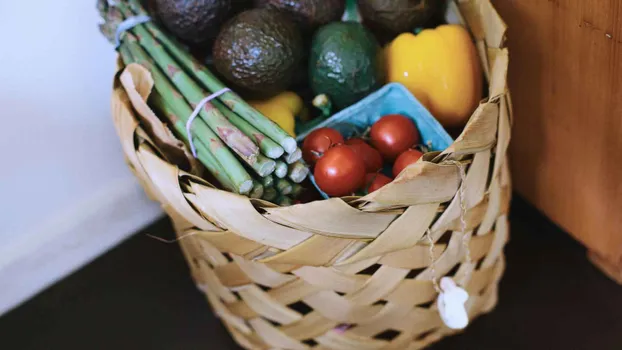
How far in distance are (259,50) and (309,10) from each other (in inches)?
4.2

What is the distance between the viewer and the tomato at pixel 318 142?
0.74m

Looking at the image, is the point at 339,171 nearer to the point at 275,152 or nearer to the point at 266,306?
the point at 275,152

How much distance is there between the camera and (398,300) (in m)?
0.74

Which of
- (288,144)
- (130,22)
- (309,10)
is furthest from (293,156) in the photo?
(130,22)

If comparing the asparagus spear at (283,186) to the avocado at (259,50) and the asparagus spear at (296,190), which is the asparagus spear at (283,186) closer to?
the asparagus spear at (296,190)

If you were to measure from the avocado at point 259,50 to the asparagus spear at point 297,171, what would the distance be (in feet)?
0.42

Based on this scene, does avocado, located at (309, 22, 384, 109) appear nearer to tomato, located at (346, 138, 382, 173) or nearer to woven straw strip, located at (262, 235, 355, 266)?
tomato, located at (346, 138, 382, 173)

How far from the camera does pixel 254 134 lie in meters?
0.71

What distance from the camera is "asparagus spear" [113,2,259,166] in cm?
68

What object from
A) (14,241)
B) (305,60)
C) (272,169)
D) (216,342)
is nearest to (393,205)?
(272,169)

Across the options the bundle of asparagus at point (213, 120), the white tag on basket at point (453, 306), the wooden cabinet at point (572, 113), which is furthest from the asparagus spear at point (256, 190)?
the wooden cabinet at point (572, 113)

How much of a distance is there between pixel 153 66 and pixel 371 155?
295 millimetres

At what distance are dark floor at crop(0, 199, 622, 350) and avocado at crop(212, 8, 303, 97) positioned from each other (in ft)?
1.28

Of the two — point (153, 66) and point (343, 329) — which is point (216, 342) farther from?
point (153, 66)
